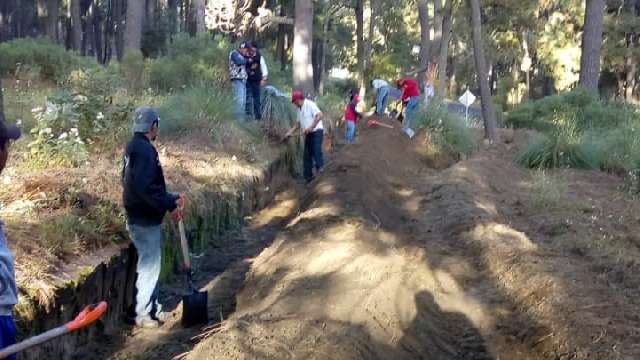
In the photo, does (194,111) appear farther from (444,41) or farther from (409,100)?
(444,41)

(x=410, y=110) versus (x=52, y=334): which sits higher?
(x=410, y=110)

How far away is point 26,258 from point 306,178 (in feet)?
27.6

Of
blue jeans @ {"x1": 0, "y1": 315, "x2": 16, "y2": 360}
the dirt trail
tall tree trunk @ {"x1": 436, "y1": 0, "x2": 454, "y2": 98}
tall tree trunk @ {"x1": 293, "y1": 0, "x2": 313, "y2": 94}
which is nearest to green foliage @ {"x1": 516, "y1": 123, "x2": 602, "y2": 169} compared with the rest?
the dirt trail

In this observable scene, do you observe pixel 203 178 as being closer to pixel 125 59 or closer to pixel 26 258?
pixel 26 258

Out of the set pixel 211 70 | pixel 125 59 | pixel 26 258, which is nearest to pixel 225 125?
pixel 211 70

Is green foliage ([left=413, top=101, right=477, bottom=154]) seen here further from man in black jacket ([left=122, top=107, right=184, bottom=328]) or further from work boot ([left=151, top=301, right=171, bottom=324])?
man in black jacket ([left=122, top=107, right=184, bottom=328])

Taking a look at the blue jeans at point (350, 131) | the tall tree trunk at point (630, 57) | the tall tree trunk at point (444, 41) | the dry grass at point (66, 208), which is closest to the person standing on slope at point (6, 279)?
the dry grass at point (66, 208)

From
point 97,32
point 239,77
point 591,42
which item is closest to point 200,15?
point 591,42

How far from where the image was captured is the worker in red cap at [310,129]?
13484mm

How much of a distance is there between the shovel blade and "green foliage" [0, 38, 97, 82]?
11.3 meters

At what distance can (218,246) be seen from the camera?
1030cm

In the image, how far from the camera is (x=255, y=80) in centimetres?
1473

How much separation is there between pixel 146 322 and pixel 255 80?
27.2 feet

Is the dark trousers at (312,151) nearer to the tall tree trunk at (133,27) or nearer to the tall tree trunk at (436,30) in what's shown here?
the tall tree trunk at (133,27)
